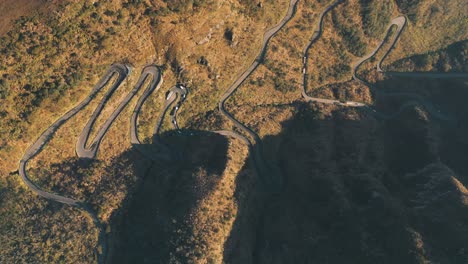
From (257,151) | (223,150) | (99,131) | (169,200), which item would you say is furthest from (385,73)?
(99,131)

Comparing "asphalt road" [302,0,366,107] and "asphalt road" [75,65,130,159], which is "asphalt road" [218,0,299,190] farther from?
"asphalt road" [75,65,130,159]

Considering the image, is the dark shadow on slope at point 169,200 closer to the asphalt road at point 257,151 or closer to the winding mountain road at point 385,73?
the asphalt road at point 257,151

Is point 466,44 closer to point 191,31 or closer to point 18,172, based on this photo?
point 191,31

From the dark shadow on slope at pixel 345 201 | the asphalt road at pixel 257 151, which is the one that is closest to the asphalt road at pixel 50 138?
the asphalt road at pixel 257 151

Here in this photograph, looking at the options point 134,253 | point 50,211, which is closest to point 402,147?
point 134,253

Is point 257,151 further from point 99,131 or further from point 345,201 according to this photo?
point 99,131

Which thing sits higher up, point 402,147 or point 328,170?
A: point 402,147
